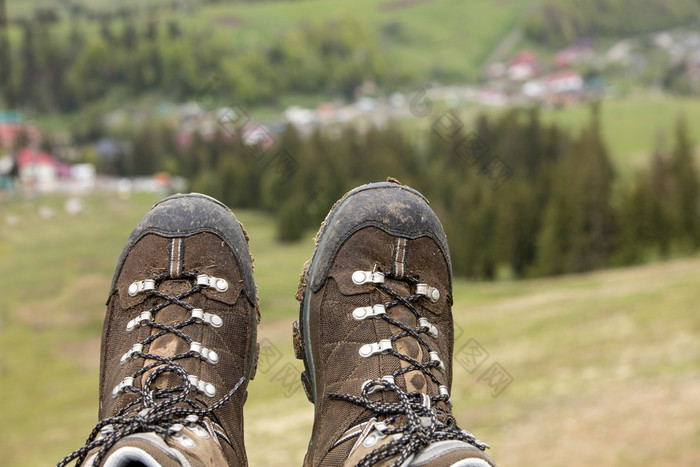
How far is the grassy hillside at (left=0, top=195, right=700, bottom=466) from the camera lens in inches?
301

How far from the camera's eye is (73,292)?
45688 millimetres

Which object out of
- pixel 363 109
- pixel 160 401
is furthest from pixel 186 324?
pixel 363 109

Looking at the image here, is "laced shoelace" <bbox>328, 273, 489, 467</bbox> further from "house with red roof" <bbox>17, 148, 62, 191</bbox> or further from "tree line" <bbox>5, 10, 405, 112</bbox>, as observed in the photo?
"tree line" <bbox>5, 10, 405, 112</bbox>

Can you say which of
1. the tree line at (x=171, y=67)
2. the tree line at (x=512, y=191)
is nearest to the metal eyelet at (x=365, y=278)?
the tree line at (x=512, y=191)

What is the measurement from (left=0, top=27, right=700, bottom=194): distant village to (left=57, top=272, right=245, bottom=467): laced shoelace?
48916 millimetres

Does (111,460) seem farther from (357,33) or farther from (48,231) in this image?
(357,33)

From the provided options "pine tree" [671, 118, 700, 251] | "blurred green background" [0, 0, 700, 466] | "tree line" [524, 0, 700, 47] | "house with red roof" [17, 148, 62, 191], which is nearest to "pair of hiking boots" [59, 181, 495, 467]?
"blurred green background" [0, 0, 700, 466]

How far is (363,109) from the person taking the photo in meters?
117

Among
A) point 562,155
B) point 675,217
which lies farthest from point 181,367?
point 562,155

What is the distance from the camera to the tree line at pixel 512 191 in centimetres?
4516

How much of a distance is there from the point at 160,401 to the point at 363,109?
4562 inches

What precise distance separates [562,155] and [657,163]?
1178 cm

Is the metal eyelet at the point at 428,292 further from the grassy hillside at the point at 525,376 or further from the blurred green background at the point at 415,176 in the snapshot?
the grassy hillside at the point at 525,376

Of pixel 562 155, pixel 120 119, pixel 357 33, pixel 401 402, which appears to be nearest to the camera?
pixel 401 402
